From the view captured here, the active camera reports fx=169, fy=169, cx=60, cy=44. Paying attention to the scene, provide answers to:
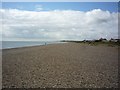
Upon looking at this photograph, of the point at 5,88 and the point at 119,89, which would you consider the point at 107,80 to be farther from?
the point at 5,88

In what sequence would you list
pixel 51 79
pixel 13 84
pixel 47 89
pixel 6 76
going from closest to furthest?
pixel 47 89
pixel 13 84
pixel 51 79
pixel 6 76

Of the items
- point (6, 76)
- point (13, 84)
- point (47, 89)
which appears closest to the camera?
point (47, 89)

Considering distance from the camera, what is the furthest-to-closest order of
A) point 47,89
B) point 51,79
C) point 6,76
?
point 6,76
point 51,79
point 47,89

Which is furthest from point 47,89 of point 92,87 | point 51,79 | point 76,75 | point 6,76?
point 6,76

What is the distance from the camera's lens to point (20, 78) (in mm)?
12062

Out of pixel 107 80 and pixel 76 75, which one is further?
pixel 76 75

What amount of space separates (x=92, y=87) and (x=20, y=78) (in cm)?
513

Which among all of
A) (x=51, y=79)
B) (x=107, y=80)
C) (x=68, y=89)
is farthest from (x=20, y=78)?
(x=107, y=80)

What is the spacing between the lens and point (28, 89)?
32.1ft

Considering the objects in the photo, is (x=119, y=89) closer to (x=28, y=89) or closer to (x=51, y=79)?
(x=51, y=79)

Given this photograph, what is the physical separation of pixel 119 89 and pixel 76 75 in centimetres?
354

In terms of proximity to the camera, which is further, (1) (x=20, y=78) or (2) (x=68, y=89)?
(1) (x=20, y=78)

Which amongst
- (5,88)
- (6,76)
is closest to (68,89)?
(5,88)

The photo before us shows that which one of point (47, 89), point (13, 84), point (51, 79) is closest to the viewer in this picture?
point (47, 89)
